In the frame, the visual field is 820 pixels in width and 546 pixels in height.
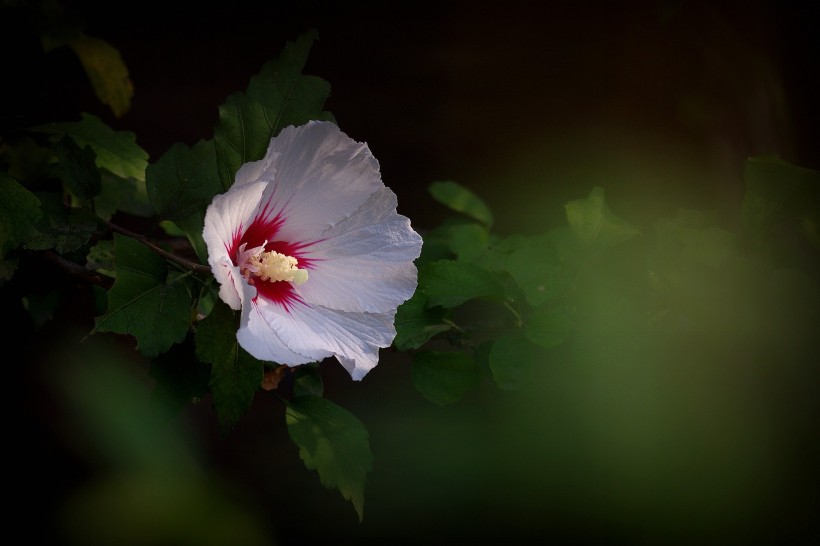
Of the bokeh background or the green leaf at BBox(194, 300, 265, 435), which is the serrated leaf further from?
the green leaf at BBox(194, 300, 265, 435)

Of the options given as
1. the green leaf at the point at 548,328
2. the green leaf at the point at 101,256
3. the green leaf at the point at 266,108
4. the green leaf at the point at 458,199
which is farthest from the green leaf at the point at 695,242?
the green leaf at the point at 101,256

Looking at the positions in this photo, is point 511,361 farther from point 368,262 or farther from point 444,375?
point 368,262

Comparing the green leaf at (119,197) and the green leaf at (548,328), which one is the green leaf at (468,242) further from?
the green leaf at (119,197)

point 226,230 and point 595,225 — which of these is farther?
point 595,225

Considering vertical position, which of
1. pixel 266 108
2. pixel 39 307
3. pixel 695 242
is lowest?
pixel 39 307

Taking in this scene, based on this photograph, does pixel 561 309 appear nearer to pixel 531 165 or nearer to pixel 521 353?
pixel 521 353

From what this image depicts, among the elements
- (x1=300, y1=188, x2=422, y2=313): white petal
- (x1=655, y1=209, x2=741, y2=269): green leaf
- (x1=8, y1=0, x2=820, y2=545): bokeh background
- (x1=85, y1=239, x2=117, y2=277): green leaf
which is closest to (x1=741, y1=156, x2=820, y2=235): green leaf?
(x1=655, y1=209, x2=741, y2=269): green leaf

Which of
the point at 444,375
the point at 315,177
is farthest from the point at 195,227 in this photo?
the point at 444,375
